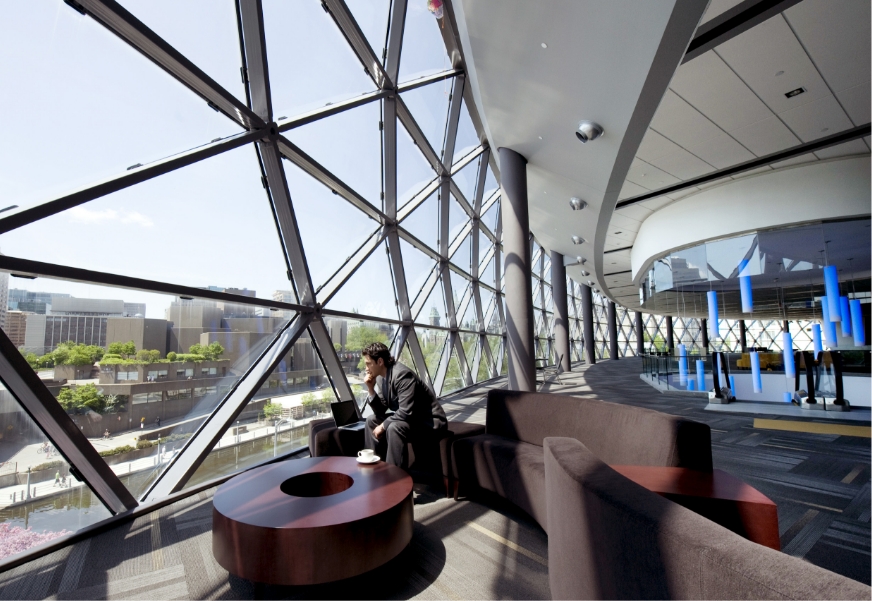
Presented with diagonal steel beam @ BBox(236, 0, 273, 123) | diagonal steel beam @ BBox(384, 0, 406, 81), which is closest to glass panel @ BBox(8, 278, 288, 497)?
diagonal steel beam @ BBox(236, 0, 273, 123)

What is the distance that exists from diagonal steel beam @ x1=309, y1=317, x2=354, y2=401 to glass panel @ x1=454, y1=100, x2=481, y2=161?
6.32 meters

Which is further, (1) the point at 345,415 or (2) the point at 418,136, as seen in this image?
(2) the point at 418,136

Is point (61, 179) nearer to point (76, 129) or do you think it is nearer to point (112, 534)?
point (76, 129)

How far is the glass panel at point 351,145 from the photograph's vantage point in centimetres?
517

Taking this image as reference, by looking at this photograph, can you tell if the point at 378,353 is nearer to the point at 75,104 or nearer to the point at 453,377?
the point at 75,104

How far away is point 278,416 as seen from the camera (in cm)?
477

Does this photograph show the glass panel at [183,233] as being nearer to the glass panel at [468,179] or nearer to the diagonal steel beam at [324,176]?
the diagonal steel beam at [324,176]

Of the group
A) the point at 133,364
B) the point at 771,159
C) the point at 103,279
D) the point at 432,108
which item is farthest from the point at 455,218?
the point at 103,279

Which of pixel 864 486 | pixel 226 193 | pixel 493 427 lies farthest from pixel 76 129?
pixel 864 486

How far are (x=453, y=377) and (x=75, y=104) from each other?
9.13m

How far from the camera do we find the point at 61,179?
281 centimetres

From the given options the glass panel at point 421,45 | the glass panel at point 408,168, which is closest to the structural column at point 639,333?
the glass panel at point 408,168

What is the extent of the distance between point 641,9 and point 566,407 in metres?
3.37

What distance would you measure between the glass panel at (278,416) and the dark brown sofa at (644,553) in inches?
129
